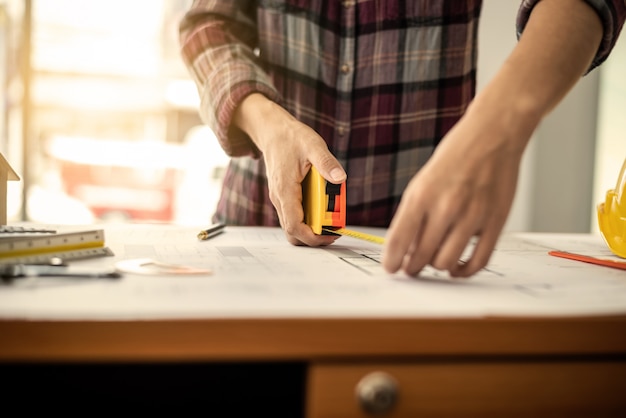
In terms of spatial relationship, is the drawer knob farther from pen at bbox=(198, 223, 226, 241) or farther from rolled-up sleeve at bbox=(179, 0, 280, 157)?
rolled-up sleeve at bbox=(179, 0, 280, 157)

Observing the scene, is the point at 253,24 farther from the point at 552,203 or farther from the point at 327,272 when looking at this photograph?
the point at 552,203

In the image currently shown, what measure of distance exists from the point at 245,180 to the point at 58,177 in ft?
9.93

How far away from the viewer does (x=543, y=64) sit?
0.51 meters

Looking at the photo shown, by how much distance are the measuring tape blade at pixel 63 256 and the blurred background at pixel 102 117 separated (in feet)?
8.06

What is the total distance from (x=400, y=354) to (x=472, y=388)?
55 millimetres

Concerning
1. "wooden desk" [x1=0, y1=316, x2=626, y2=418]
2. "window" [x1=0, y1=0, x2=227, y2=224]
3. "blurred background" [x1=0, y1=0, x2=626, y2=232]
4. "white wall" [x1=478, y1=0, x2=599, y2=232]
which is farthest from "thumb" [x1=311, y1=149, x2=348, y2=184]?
"window" [x1=0, y1=0, x2=227, y2=224]

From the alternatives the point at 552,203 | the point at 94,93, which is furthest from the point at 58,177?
the point at 552,203

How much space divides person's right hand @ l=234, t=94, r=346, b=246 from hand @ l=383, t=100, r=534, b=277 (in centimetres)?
19

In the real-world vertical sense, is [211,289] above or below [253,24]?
below

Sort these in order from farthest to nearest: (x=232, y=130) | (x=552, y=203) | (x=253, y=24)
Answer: (x=552, y=203) → (x=253, y=24) → (x=232, y=130)

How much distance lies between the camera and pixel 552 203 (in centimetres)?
183

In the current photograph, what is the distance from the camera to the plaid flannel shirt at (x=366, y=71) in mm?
955

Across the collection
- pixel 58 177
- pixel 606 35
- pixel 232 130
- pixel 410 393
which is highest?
pixel 606 35

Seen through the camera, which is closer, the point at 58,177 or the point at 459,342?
the point at 459,342
